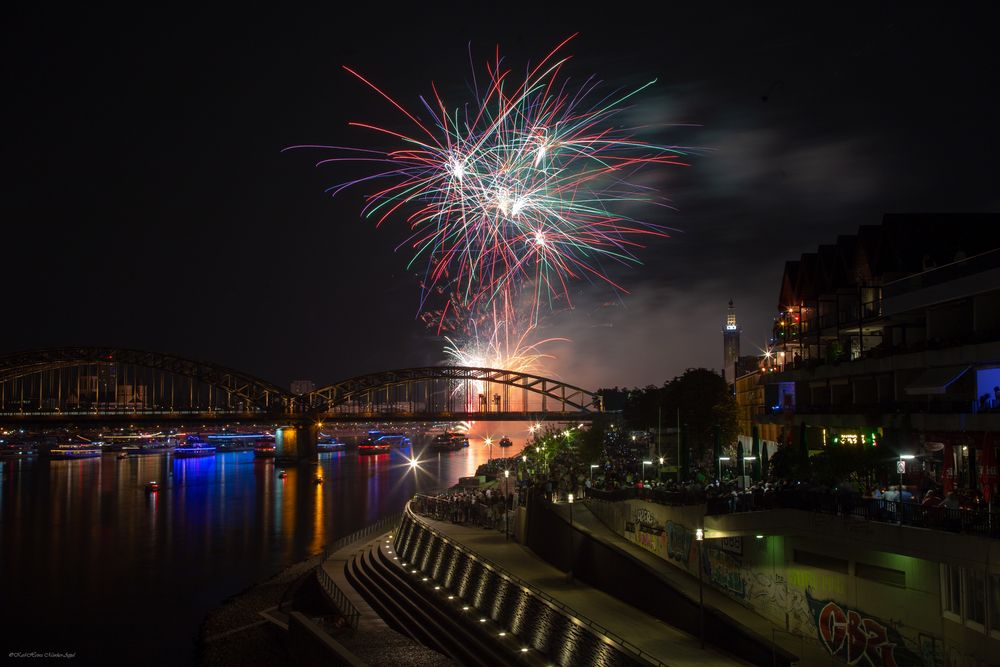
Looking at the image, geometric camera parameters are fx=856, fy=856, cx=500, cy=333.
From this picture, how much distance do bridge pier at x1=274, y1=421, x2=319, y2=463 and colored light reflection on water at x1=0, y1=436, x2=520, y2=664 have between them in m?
18.8

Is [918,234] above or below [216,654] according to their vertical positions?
above

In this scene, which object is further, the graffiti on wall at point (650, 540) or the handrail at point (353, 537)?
the handrail at point (353, 537)

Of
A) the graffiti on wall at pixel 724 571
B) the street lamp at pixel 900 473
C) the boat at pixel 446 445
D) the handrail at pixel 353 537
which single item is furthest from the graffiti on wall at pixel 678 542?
the boat at pixel 446 445

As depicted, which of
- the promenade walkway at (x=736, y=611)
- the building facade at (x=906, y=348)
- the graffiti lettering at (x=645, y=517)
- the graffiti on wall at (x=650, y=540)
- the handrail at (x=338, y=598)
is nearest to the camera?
the promenade walkway at (x=736, y=611)

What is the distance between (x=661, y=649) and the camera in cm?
1593

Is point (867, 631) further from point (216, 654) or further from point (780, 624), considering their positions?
point (216, 654)

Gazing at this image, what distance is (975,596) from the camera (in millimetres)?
13602

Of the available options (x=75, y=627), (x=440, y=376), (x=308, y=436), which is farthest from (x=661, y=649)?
(x=440, y=376)

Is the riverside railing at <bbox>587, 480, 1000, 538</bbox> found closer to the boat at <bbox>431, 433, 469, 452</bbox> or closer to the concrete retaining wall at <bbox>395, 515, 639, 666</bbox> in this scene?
the concrete retaining wall at <bbox>395, 515, 639, 666</bbox>

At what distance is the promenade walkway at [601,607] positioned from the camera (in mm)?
15672

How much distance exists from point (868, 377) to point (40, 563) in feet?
133

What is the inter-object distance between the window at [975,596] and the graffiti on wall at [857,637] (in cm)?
130

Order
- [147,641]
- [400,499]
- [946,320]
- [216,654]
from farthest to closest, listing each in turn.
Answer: [400,499] < [147,641] < [216,654] < [946,320]

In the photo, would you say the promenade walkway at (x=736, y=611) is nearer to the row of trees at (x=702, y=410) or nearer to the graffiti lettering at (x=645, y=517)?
the graffiti lettering at (x=645, y=517)
